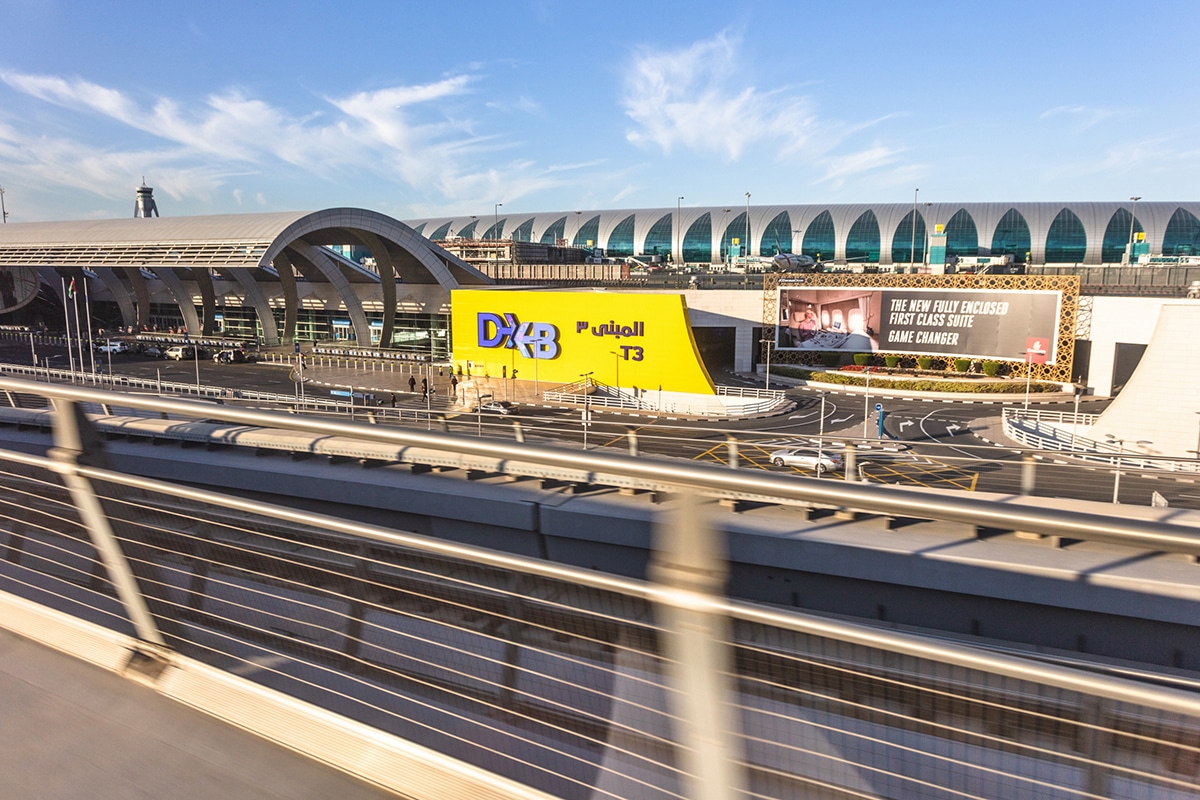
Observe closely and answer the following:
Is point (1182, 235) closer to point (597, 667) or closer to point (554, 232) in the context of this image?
point (554, 232)

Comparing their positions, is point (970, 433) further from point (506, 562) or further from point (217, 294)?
point (217, 294)

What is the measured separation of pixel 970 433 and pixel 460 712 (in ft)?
70.6

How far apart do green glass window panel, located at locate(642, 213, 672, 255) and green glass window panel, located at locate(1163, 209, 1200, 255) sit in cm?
3841

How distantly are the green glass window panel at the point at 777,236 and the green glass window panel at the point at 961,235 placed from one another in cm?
1231

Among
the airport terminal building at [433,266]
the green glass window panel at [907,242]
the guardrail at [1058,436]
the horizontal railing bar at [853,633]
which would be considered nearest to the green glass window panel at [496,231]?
the airport terminal building at [433,266]

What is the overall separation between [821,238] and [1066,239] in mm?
17811

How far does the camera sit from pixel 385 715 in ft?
6.44

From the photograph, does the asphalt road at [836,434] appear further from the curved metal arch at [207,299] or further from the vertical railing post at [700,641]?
the curved metal arch at [207,299]

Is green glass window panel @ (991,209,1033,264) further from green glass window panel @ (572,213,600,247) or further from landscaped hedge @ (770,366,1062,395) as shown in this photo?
green glass window panel @ (572,213,600,247)

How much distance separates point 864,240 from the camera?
58.0 metres

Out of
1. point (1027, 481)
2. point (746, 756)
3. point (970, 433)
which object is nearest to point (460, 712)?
point (746, 756)

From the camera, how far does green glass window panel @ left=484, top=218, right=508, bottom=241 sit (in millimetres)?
74625

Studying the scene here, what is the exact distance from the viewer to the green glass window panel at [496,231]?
74625mm

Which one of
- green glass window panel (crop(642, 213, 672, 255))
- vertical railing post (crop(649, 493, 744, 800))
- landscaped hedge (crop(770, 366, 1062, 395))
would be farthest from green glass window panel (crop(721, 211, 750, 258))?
vertical railing post (crop(649, 493, 744, 800))
